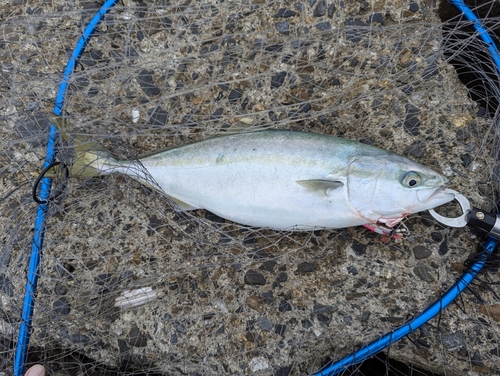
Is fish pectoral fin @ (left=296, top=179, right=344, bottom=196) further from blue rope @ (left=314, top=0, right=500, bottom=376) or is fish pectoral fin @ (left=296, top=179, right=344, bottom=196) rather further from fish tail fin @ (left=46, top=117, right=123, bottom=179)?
fish tail fin @ (left=46, top=117, right=123, bottom=179)

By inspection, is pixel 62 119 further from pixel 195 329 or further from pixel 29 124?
pixel 195 329

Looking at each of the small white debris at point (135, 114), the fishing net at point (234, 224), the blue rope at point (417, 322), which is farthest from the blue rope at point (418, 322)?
the small white debris at point (135, 114)

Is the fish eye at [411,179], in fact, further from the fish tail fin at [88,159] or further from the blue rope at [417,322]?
the fish tail fin at [88,159]

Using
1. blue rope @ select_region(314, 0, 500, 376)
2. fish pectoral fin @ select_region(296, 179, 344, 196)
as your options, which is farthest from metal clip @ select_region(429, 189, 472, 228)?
fish pectoral fin @ select_region(296, 179, 344, 196)

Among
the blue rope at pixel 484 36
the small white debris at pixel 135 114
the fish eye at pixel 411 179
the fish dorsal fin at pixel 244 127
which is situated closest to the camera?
the fish eye at pixel 411 179

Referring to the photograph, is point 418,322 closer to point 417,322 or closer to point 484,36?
point 417,322
